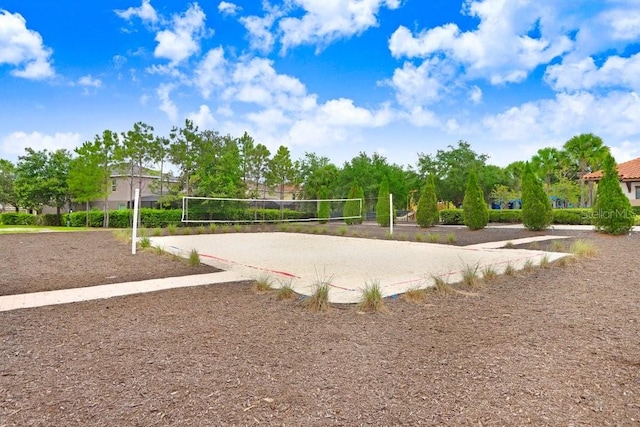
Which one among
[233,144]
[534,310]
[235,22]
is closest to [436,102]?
[235,22]

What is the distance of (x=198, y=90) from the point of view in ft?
51.2

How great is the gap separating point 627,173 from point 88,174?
3463 cm

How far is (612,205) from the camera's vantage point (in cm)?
1128

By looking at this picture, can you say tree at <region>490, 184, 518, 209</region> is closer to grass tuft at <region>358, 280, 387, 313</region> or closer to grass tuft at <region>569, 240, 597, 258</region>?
grass tuft at <region>569, 240, 597, 258</region>

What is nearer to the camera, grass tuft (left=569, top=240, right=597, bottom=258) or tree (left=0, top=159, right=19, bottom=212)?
grass tuft (left=569, top=240, right=597, bottom=258)

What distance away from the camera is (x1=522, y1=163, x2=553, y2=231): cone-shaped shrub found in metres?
13.9

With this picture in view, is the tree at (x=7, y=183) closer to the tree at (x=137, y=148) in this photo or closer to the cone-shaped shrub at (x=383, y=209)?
the tree at (x=137, y=148)

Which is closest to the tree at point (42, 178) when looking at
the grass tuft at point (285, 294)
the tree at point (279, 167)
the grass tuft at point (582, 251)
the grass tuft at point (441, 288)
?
the tree at point (279, 167)

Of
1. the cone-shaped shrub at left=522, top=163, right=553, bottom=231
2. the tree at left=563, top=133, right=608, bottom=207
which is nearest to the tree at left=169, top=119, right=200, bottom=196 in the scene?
the cone-shaped shrub at left=522, top=163, right=553, bottom=231

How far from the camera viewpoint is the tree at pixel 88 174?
2348cm

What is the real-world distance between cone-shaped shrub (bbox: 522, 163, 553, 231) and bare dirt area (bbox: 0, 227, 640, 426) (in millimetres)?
10146

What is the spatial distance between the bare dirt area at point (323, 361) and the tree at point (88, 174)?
72.4 ft

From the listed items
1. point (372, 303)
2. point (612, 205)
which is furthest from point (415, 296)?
point (612, 205)

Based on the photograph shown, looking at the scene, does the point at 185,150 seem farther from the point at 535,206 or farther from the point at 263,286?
the point at 263,286
